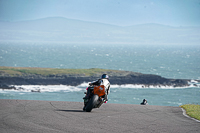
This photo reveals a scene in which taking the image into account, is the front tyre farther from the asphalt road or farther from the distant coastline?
the distant coastline

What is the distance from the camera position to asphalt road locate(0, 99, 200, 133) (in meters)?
10.8

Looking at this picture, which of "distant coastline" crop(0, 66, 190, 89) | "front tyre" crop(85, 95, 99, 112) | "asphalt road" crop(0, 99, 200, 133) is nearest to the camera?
"asphalt road" crop(0, 99, 200, 133)

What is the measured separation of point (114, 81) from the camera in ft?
291

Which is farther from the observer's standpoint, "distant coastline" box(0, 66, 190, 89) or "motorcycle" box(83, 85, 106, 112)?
"distant coastline" box(0, 66, 190, 89)

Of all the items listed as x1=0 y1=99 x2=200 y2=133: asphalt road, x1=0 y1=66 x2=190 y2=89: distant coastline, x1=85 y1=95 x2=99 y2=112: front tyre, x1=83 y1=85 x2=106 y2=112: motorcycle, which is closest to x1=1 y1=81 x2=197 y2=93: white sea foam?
x1=0 y1=66 x2=190 y2=89: distant coastline

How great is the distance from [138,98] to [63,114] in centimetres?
5324

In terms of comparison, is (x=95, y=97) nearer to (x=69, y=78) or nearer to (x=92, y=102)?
(x=92, y=102)

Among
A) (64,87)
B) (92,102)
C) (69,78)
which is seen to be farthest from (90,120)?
(69,78)

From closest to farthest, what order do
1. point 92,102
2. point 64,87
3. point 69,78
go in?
point 92,102 → point 64,87 → point 69,78

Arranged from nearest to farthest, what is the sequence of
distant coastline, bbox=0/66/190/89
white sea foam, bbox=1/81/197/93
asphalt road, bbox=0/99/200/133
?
asphalt road, bbox=0/99/200/133 → white sea foam, bbox=1/81/197/93 → distant coastline, bbox=0/66/190/89

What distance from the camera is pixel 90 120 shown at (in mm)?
12320

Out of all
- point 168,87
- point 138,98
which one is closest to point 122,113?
point 138,98

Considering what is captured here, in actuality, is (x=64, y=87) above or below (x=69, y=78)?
below

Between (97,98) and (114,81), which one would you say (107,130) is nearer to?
(97,98)
